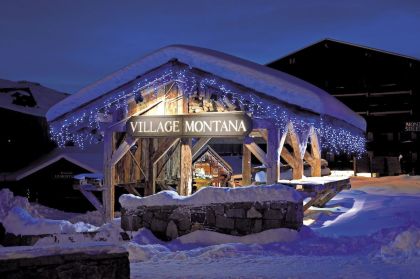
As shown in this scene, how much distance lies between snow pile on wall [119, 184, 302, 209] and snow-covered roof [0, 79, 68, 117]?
891 inches

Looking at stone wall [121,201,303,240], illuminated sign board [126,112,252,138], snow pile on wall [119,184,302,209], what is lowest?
stone wall [121,201,303,240]

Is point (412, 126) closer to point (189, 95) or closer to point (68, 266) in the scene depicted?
point (189, 95)

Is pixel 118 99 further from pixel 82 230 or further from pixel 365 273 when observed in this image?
pixel 365 273

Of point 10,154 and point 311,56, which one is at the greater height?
point 311,56

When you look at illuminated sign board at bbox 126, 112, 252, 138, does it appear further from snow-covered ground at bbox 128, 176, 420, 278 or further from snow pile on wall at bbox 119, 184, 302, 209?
snow-covered ground at bbox 128, 176, 420, 278

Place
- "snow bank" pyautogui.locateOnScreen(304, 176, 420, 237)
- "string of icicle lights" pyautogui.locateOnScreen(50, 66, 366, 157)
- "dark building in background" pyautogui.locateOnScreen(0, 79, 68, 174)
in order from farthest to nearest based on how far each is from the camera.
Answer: "dark building in background" pyautogui.locateOnScreen(0, 79, 68, 174)
"string of icicle lights" pyautogui.locateOnScreen(50, 66, 366, 157)
"snow bank" pyautogui.locateOnScreen(304, 176, 420, 237)

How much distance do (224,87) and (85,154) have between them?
682 inches

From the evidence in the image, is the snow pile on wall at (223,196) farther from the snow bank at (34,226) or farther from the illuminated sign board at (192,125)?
the illuminated sign board at (192,125)

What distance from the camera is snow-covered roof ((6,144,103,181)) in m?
27.3

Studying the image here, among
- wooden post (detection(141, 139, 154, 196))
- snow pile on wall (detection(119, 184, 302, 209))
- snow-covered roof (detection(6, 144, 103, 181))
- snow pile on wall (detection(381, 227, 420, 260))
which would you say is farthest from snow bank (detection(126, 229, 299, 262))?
snow-covered roof (detection(6, 144, 103, 181))

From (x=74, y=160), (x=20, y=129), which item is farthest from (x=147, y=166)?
(x=20, y=129)

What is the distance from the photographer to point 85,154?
28.6 metres

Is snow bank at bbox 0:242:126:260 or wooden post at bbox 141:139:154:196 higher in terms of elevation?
wooden post at bbox 141:139:154:196

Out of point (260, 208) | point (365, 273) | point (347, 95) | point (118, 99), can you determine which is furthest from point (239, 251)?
point (347, 95)
